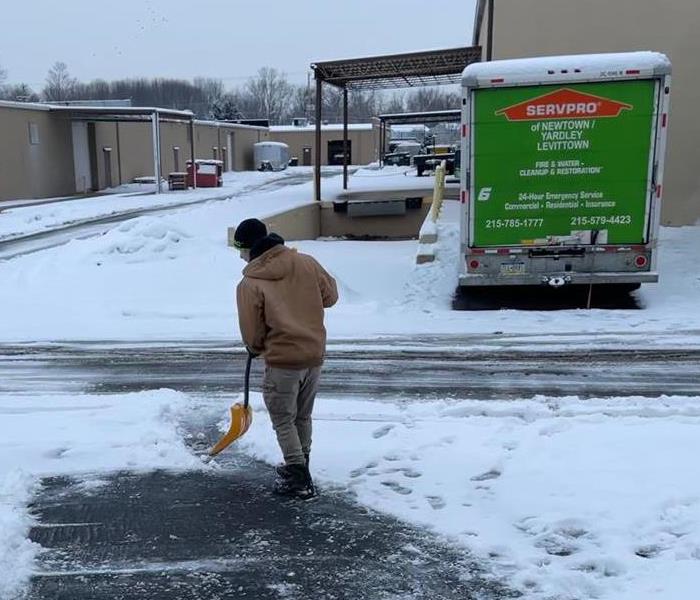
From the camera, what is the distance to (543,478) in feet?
14.6

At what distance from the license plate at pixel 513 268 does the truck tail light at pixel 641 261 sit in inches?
58.0

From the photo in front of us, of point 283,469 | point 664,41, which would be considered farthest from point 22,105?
point 283,469

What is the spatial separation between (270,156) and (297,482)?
5658 centimetres

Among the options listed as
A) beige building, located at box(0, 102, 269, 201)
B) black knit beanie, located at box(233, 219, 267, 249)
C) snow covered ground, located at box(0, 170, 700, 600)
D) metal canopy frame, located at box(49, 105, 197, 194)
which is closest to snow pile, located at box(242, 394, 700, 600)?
snow covered ground, located at box(0, 170, 700, 600)

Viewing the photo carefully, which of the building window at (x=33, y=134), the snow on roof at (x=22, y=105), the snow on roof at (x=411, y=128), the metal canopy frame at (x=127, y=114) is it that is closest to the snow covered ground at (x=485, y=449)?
the snow on roof at (x=22, y=105)

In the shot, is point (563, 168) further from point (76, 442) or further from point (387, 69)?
point (387, 69)

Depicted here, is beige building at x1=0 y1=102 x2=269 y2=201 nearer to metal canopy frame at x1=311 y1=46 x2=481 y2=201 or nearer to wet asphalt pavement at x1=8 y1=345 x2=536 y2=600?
metal canopy frame at x1=311 y1=46 x2=481 y2=201

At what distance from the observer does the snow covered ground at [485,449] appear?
3693mm

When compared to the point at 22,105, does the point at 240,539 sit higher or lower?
lower

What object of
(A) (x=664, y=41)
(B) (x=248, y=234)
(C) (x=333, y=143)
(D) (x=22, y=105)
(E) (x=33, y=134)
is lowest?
(B) (x=248, y=234)

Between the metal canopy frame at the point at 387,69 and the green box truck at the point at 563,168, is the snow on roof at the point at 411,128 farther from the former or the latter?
the green box truck at the point at 563,168

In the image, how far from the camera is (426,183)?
29750 millimetres

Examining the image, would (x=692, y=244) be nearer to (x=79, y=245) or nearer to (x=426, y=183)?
(x=79, y=245)

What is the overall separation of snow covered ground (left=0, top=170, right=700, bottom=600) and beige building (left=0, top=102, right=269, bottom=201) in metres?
23.6
